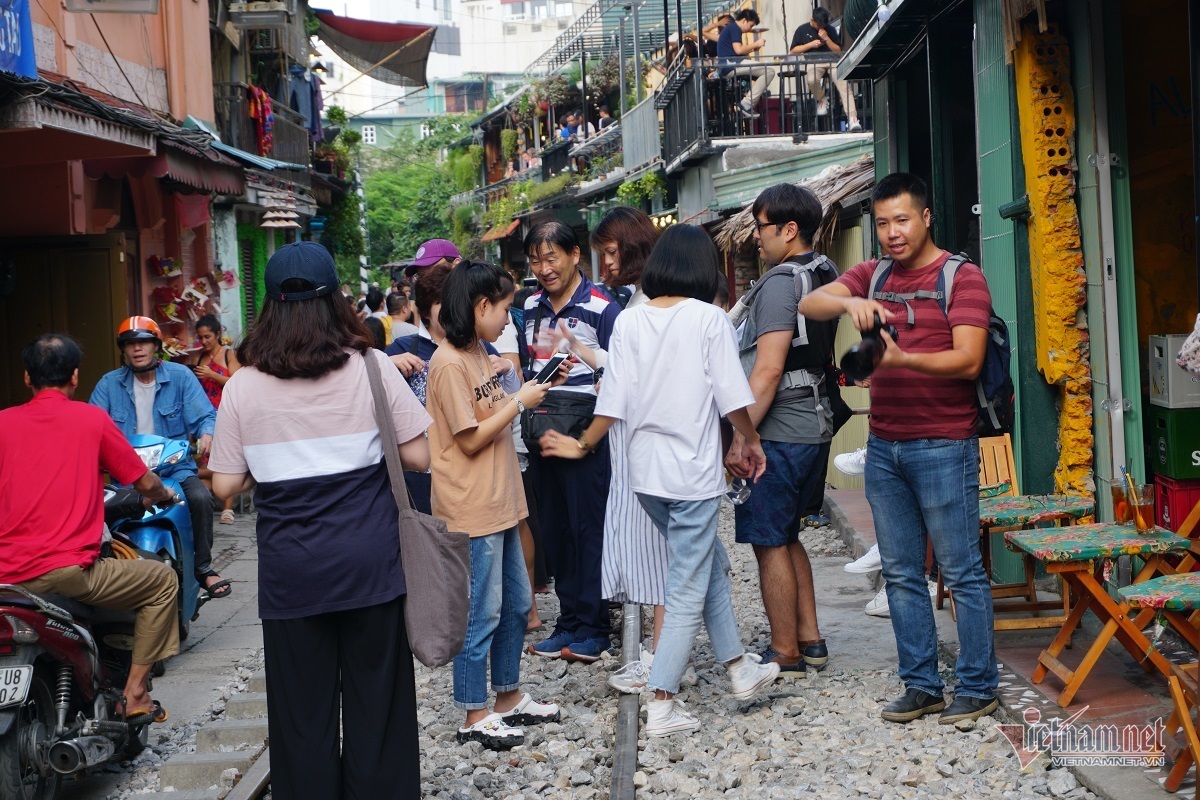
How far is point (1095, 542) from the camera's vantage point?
498 centimetres

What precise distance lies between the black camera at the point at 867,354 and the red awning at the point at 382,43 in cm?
2048

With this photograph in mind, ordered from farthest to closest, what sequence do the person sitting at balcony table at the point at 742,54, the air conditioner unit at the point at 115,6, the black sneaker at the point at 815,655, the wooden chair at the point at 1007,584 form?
1. the person sitting at balcony table at the point at 742,54
2. the air conditioner unit at the point at 115,6
3. the wooden chair at the point at 1007,584
4. the black sneaker at the point at 815,655

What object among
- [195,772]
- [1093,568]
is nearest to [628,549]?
[1093,568]

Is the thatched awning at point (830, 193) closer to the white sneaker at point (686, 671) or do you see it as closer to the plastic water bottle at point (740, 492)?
the white sneaker at point (686, 671)

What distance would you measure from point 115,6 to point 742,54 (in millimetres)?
11152

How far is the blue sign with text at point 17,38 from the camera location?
779 cm

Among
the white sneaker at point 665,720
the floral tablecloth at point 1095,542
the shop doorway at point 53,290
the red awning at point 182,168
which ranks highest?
the red awning at point 182,168

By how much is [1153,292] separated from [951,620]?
2033mm

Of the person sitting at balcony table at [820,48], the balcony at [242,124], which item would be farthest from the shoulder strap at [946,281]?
the balcony at [242,124]

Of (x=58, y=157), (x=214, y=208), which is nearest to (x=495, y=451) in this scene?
(x=58, y=157)

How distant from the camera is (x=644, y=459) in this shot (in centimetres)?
519

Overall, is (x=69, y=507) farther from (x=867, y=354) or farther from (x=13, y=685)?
(x=867, y=354)

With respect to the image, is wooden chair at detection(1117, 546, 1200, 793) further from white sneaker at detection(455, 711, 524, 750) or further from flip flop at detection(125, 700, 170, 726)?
flip flop at detection(125, 700, 170, 726)

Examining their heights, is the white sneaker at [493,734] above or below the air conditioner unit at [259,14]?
below
